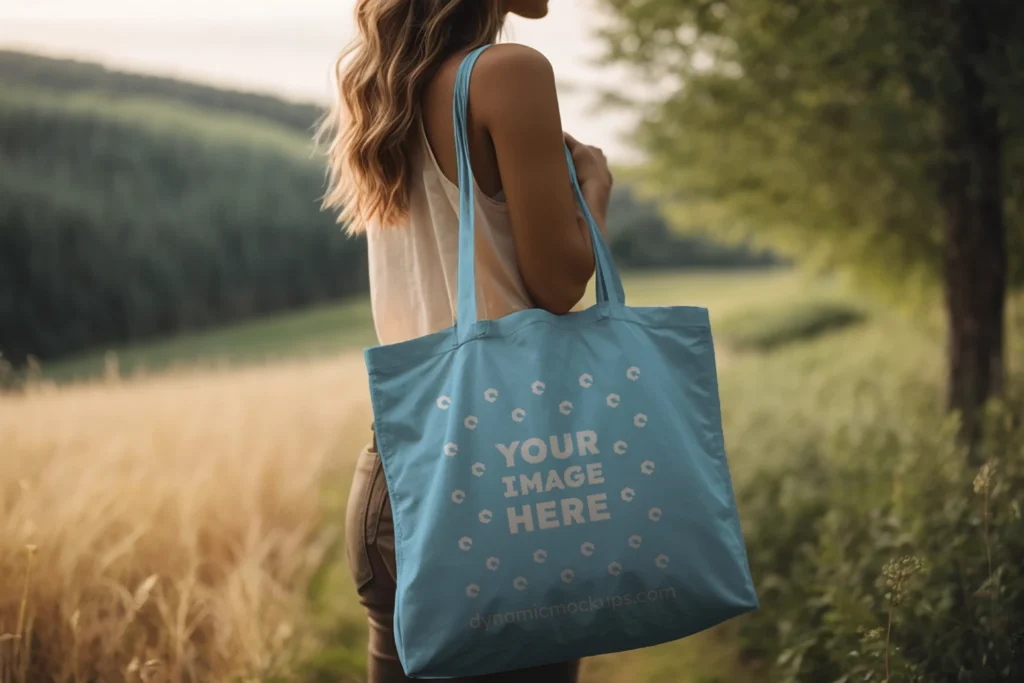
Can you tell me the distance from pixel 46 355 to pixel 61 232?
246 cm

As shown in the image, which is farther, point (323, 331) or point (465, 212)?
point (323, 331)

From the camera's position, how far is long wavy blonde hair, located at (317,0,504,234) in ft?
4.76

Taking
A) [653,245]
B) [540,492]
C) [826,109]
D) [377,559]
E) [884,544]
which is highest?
[653,245]

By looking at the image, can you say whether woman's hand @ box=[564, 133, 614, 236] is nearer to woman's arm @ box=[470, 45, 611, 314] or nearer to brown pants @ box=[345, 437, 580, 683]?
woman's arm @ box=[470, 45, 611, 314]

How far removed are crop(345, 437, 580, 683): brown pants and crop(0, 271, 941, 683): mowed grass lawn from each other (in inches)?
32.8

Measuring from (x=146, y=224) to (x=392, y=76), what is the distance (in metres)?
15.9

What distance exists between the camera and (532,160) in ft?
4.36

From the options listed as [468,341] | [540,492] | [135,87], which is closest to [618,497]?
[540,492]

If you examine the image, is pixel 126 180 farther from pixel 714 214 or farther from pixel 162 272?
pixel 714 214

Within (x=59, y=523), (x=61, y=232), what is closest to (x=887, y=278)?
(x=59, y=523)

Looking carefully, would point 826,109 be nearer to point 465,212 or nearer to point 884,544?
point 884,544

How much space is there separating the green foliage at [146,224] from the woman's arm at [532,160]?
604 cm

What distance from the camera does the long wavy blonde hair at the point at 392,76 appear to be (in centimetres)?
145

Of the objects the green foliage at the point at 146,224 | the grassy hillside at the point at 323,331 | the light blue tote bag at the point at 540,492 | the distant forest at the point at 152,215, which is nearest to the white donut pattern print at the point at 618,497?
the light blue tote bag at the point at 540,492
